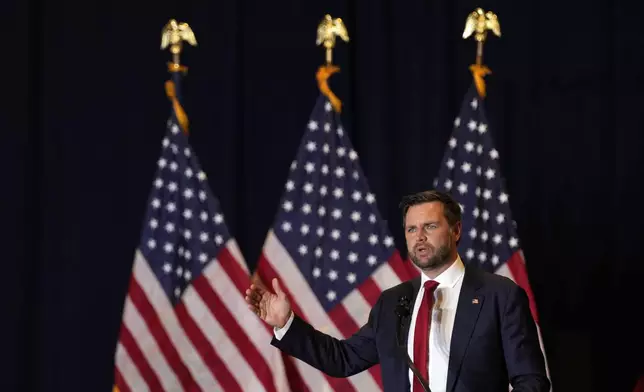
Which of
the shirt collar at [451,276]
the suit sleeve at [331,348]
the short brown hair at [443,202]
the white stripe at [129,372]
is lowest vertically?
the white stripe at [129,372]

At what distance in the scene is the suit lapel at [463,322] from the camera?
276cm

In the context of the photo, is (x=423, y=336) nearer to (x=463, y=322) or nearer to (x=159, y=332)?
(x=463, y=322)

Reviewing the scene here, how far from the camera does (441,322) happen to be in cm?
287

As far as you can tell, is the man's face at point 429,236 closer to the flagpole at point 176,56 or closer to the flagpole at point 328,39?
the flagpole at point 328,39

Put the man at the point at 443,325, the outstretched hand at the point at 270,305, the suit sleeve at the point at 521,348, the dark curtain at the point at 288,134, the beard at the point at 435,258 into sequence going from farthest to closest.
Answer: the dark curtain at the point at 288,134 → the outstretched hand at the point at 270,305 → the beard at the point at 435,258 → the man at the point at 443,325 → the suit sleeve at the point at 521,348

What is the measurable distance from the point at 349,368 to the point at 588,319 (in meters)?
2.05

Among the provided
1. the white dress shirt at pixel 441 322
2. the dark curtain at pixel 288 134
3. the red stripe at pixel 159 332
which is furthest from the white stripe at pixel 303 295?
the white dress shirt at pixel 441 322

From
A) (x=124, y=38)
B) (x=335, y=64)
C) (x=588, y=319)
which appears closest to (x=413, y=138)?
(x=335, y=64)

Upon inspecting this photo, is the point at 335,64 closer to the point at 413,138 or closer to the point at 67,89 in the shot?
the point at 413,138

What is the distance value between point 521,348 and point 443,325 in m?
0.26

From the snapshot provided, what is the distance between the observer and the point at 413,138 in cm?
497

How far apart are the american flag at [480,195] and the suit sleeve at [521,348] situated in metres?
1.55

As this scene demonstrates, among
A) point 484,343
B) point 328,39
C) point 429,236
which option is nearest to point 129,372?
point 328,39

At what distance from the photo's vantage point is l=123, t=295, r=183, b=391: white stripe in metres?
4.25
